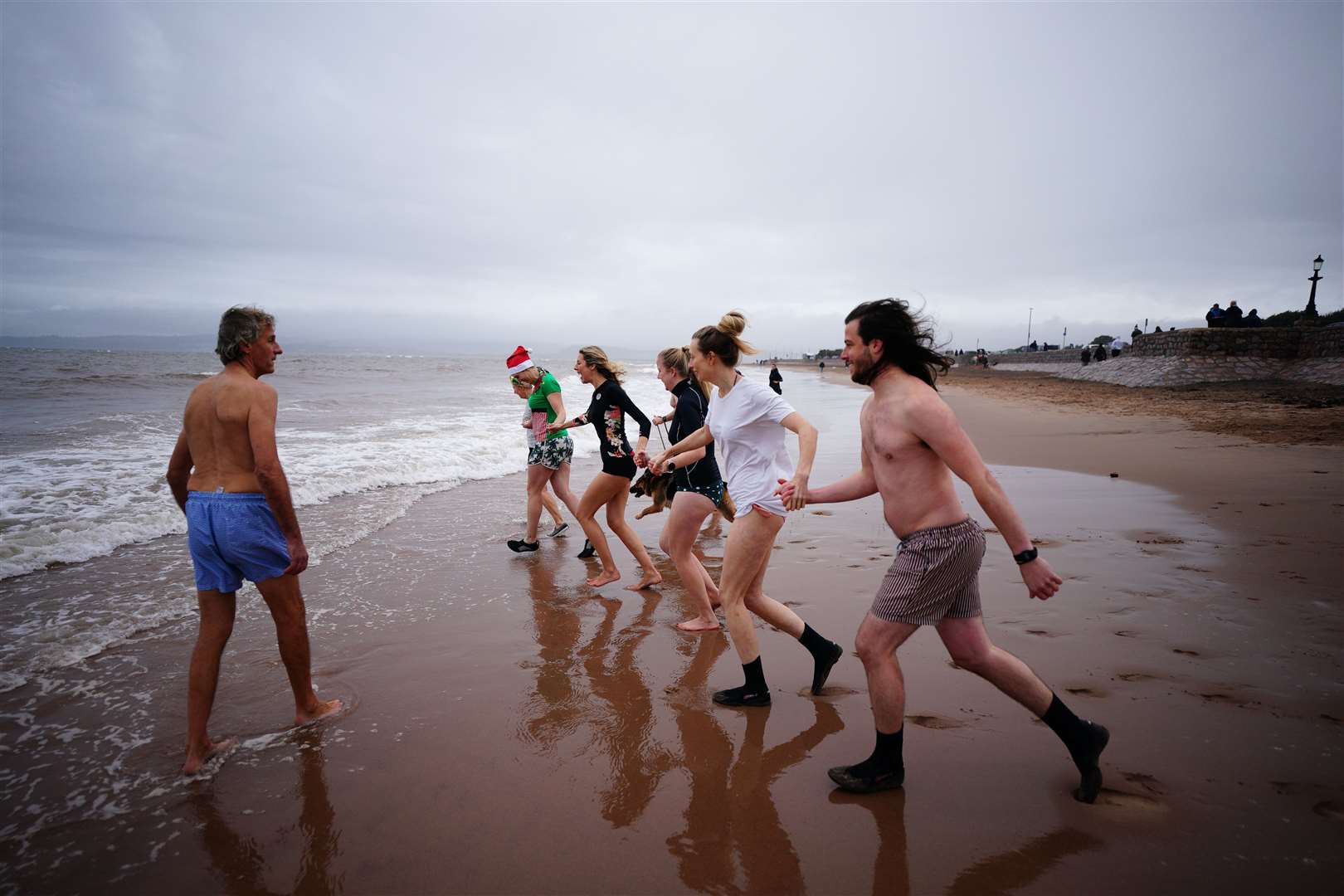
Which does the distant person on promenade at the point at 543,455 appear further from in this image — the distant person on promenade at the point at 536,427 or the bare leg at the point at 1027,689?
the bare leg at the point at 1027,689

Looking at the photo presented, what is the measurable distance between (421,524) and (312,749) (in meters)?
4.79

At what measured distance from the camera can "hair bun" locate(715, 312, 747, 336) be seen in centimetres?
371

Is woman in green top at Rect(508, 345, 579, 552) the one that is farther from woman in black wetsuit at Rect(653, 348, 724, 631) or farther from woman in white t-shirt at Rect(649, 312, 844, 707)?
woman in white t-shirt at Rect(649, 312, 844, 707)

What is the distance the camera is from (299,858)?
96.4 inches

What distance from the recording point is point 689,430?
4668mm

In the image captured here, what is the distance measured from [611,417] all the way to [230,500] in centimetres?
313

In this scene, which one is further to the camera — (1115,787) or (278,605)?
(278,605)

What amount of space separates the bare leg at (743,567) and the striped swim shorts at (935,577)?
88 cm

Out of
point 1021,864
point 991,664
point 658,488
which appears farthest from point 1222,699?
point 658,488

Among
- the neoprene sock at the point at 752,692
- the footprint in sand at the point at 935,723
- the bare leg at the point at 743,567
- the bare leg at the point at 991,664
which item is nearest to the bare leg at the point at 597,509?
the bare leg at the point at 743,567

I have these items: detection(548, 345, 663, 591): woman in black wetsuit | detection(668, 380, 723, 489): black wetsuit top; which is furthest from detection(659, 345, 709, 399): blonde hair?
detection(548, 345, 663, 591): woman in black wetsuit

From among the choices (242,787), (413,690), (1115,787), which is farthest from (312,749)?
(1115,787)

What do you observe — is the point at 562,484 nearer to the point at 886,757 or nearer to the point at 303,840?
the point at 303,840

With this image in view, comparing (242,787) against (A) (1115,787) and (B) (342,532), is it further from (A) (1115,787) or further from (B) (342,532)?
(B) (342,532)
